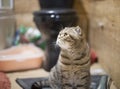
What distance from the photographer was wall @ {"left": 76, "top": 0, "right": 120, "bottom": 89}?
1.43 meters

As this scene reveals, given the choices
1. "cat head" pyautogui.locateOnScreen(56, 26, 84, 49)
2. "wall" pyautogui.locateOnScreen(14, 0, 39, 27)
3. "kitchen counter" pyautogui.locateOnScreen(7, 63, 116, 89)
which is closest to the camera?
"cat head" pyautogui.locateOnScreen(56, 26, 84, 49)

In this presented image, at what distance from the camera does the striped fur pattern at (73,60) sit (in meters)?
1.10

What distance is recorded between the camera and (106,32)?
1.68m

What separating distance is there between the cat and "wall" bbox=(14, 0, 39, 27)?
4.38 feet

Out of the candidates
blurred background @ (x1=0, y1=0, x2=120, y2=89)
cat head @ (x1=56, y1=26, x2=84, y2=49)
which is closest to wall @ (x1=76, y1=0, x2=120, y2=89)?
blurred background @ (x1=0, y1=0, x2=120, y2=89)

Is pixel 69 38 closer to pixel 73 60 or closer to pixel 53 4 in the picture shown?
pixel 73 60

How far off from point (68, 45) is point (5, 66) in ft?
2.64

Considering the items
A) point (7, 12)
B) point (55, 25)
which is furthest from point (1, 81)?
point (7, 12)

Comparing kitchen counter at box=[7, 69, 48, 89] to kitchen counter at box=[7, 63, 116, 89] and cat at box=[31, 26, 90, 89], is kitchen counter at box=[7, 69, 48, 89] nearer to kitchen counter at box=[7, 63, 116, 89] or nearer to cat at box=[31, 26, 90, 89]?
kitchen counter at box=[7, 63, 116, 89]

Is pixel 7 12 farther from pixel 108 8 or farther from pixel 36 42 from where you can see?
pixel 108 8

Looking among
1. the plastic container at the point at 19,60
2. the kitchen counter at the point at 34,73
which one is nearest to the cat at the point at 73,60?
the kitchen counter at the point at 34,73

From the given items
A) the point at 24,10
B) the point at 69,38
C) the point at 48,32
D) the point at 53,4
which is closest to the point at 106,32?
the point at 48,32

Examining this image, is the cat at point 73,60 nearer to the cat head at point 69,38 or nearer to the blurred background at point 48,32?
the cat head at point 69,38

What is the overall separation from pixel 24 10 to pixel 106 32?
3.46 ft
